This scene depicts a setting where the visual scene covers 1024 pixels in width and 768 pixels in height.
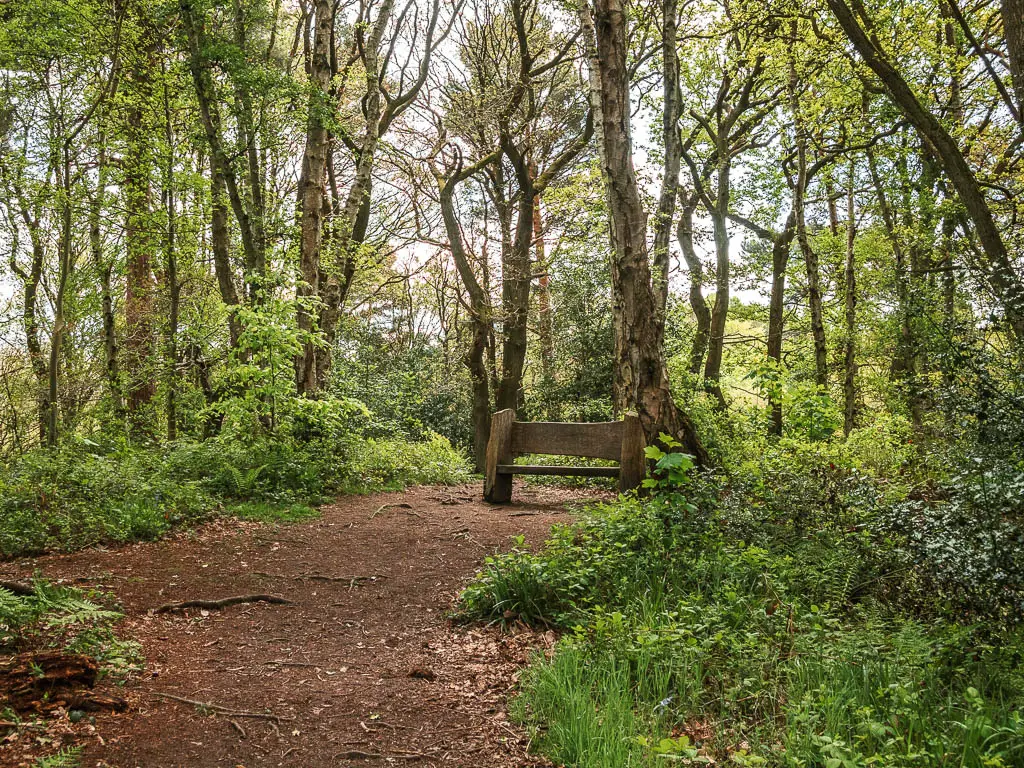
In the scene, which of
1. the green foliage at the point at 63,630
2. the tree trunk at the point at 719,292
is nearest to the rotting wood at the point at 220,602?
the green foliage at the point at 63,630

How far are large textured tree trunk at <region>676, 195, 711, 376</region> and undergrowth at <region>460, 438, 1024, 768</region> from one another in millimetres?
12653

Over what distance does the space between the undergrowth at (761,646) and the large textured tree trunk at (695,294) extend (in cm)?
1265

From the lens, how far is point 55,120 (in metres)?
9.88

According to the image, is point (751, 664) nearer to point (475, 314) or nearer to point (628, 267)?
point (628, 267)

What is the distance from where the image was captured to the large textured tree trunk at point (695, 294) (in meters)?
17.5

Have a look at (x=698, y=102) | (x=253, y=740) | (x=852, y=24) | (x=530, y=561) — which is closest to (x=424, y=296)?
(x=698, y=102)

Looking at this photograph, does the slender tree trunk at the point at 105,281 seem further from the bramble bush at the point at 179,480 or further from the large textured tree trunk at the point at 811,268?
the large textured tree trunk at the point at 811,268

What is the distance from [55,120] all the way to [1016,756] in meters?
12.6

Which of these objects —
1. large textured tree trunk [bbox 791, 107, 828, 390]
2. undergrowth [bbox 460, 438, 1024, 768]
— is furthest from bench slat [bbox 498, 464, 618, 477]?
large textured tree trunk [bbox 791, 107, 828, 390]

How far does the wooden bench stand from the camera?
7551mm

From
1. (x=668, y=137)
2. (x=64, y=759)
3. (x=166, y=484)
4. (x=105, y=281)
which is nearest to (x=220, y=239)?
(x=105, y=281)

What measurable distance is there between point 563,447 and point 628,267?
2.40 meters

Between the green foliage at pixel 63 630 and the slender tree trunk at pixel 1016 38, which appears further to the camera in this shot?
the slender tree trunk at pixel 1016 38

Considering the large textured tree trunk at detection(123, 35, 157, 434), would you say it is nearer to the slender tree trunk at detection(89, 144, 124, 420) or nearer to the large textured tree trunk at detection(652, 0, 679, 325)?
the slender tree trunk at detection(89, 144, 124, 420)
